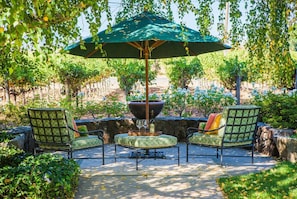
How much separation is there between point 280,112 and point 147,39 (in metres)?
2.90

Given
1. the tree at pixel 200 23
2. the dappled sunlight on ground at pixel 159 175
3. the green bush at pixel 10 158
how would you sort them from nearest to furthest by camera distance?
the tree at pixel 200 23 → the dappled sunlight on ground at pixel 159 175 → the green bush at pixel 10 158

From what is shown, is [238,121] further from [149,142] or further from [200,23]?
[200,23]

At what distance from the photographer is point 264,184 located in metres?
4.53

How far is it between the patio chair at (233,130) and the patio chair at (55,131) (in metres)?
1.64

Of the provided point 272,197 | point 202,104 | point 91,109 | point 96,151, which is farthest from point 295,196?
point 91,109

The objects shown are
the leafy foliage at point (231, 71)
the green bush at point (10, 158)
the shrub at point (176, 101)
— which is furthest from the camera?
the leafy foliage at point (231, 71)

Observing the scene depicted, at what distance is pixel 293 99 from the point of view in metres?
6.80

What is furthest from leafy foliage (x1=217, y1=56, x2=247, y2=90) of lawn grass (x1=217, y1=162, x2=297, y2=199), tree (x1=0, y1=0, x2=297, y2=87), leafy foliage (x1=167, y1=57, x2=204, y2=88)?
tree (x1=0, y1=0, x2=297, y2=87)

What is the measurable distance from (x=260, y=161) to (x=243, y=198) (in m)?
1.98

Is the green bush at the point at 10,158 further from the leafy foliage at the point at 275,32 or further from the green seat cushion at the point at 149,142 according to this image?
the leafy foliage at the point at 275,32

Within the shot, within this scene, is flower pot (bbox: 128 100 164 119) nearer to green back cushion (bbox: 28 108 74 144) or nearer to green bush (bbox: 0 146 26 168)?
green back cushion (bbox: 28 108 74 144)

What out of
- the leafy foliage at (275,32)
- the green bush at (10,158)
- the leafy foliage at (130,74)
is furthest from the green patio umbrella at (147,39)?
the leafy foliage at (130,74)

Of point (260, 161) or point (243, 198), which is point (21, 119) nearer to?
point (260, 161)

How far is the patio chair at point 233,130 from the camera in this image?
5.53 metres
